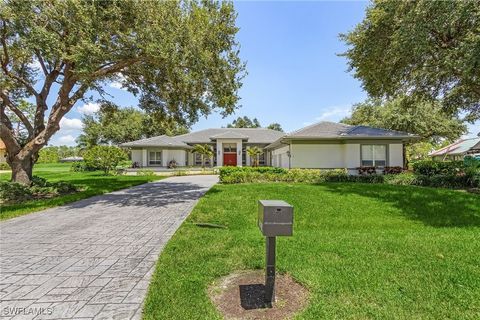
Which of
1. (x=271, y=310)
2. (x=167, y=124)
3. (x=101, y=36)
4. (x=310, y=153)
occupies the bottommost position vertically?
(x=271, y=310)

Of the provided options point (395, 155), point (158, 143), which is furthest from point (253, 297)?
point (158, 143)

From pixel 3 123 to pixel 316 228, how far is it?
13359mm

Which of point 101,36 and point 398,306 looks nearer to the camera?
point 398,306

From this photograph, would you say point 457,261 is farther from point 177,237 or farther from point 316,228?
point 177,237

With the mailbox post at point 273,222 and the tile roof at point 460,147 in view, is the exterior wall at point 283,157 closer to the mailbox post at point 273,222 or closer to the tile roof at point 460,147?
the mailbox post at point 273,222

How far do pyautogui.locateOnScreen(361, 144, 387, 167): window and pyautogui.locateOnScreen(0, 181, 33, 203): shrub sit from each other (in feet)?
62.6

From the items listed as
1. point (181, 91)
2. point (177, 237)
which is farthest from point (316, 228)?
point (181, 91)

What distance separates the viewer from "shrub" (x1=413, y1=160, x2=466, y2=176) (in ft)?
50.1

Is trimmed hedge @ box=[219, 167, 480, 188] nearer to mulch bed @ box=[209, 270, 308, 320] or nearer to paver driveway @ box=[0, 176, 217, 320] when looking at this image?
paver driveway @ box=[0, 176, 217, 320]

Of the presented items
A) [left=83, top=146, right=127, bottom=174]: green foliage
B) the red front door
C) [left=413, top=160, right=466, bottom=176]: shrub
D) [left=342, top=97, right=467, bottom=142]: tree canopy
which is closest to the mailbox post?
[left=413, top=160, right=466, bottom=176]: shrub

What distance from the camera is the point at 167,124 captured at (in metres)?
16.3

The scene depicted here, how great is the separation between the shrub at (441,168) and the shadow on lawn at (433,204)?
5664 millimetres

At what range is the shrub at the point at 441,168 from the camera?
50.1 feet

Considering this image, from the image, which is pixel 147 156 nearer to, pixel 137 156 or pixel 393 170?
pixel 137 156
